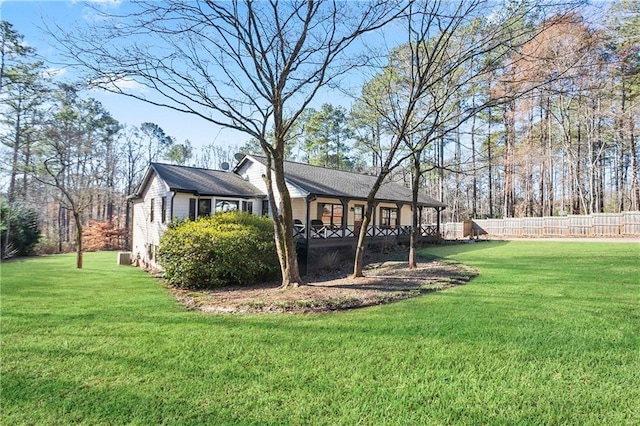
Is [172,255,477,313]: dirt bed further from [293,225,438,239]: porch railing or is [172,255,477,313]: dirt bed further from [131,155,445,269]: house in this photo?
[131,155,445,269]: house

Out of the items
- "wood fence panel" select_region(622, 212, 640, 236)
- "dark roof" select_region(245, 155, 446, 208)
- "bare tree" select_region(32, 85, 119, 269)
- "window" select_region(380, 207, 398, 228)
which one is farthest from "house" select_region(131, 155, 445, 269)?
"wood fence panel" select_region(622, 212, 640, 236)

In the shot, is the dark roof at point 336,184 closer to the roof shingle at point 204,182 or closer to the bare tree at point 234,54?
the roof shingle at point 204,182

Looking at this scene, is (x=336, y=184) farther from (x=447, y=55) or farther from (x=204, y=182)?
(x=447, y=55)

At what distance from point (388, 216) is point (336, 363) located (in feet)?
59.4

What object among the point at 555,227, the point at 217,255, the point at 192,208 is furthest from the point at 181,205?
the point at 555,227

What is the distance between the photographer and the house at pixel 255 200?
1447 centimetres

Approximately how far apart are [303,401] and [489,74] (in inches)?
367

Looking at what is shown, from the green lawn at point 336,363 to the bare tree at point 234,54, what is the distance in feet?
12.0

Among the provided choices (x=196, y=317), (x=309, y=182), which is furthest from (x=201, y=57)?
(x=309, y=182)

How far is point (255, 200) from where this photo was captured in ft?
54.5

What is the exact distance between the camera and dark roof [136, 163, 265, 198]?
14273mm

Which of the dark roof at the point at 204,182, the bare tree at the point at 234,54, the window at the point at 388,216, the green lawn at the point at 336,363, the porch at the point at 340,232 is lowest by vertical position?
the green lawn at the point at 336,363

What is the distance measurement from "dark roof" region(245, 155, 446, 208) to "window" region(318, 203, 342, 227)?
1261mm

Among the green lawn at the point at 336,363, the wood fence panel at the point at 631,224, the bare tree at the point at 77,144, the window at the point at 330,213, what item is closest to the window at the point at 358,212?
the window at the point at 330,213
